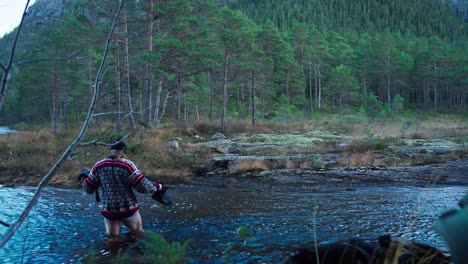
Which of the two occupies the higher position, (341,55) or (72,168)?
(341,55)

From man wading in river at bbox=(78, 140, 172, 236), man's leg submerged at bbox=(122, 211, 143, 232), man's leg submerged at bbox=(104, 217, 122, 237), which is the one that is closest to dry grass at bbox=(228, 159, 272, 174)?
man's leg submerged at bbox=(122, 211, 143, 232)

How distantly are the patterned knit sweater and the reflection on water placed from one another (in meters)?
0.74

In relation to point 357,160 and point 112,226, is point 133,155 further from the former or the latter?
point 112,226

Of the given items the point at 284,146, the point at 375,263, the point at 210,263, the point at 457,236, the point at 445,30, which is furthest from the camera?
the point at 445,30

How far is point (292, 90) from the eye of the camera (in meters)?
57.6

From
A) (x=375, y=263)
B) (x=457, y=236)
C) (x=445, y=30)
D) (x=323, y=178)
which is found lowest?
(x=323, y=178)

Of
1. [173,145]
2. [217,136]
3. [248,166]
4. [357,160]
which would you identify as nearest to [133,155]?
[173,145]

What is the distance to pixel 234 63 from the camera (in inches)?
1144

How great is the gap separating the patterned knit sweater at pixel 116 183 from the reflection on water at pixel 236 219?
2.42 feet

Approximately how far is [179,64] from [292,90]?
34.7 metres

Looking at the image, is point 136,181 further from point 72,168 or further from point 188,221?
point 72,168

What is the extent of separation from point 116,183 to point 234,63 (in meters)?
23.7

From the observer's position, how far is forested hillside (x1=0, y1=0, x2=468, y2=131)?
864 inches

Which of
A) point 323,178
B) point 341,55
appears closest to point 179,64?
point 323,178
